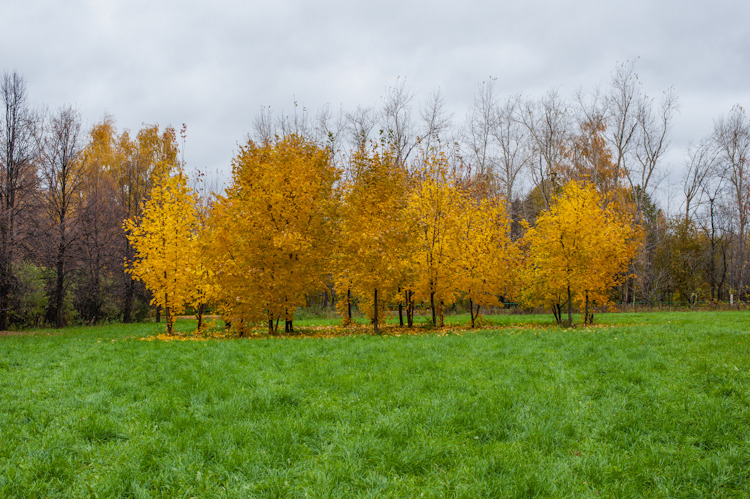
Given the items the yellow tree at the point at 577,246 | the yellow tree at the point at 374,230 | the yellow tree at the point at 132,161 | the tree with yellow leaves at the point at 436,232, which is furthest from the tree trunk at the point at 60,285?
the yellow tree at the point at 577,246

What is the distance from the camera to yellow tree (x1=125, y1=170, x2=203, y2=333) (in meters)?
13.7

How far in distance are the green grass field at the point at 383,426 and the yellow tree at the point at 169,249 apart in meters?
6.24

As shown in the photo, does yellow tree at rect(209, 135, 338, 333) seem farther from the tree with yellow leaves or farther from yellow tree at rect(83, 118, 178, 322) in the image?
yellow tree at rect(83, 118, 178, 322)

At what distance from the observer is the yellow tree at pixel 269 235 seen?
12602 mm

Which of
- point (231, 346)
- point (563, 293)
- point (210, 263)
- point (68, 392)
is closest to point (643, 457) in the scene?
point (68, 392)

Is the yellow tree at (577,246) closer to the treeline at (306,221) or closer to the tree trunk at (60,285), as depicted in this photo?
the treeline at (306,221)

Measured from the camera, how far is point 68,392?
568 centimetres

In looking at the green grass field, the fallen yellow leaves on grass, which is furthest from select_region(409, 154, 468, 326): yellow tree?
the green grass field

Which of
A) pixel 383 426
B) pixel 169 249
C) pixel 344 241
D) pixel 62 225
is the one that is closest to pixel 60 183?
pixel 62 225

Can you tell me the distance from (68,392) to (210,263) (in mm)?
7366

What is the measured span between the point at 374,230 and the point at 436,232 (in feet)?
10.6

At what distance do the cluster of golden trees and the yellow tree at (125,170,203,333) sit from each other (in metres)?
0.04

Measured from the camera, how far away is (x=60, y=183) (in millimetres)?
21266

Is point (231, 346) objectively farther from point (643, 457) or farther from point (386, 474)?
point (643, 457)
